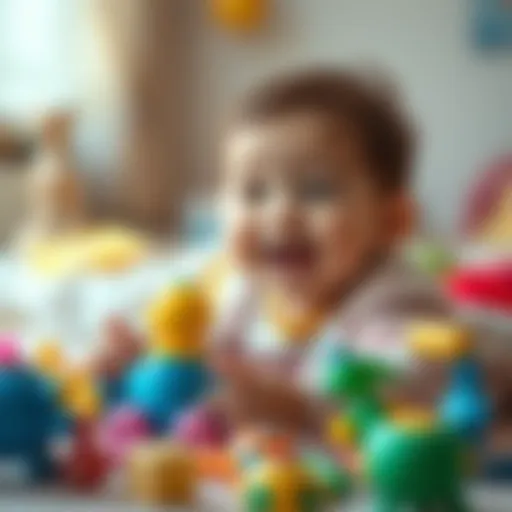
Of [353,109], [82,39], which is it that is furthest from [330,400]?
[82,39]

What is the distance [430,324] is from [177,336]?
0.51ft

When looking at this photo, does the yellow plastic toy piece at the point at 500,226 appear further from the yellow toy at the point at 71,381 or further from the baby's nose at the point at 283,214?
the yellow toy at the point at 71,381

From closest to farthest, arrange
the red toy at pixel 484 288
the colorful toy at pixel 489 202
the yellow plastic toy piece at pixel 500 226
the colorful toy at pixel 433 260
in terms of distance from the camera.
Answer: the red toy at pixel 484 288, the colorful toy at pixel 433 260, the yellow plastic toy piece at pixel 500 226, the colorful toy at pixel 489 202

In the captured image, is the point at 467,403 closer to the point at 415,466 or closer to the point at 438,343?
the point at 438,343

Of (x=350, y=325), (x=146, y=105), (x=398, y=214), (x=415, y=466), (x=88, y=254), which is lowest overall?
(x=415, y=466)

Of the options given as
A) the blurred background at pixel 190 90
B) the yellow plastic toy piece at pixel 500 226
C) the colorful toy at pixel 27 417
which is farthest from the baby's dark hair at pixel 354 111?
the blurred background at pixel 190 90

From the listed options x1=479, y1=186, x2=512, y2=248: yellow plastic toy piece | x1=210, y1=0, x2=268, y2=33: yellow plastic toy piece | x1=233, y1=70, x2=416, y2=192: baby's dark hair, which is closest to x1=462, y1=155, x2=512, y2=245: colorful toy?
x1=479, y1=186, x2=512, y2=248: yellow plastic toy piece

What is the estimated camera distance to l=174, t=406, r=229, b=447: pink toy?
0.67 m

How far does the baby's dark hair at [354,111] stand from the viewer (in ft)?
2.88

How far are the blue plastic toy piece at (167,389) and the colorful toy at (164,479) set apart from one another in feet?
0.31

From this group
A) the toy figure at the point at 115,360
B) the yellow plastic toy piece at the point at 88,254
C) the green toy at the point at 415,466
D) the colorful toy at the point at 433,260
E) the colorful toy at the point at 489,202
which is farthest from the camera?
the colorful toy at the point at 489,202

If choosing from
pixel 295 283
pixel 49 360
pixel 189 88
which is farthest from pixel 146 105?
pixel 49 360

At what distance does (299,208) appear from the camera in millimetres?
839

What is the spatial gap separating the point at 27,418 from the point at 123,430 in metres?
0.09
